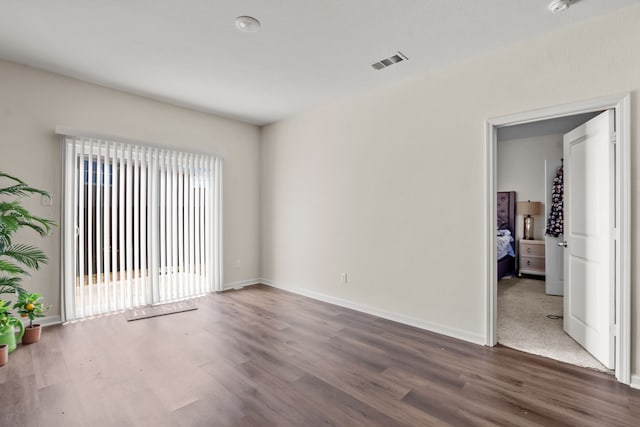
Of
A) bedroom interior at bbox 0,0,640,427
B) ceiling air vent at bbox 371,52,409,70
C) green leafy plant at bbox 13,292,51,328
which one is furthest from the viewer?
ceiling air vent at bbox 371,52,409,70

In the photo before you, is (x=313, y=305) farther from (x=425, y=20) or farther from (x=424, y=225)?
→ (x=425, y=20)

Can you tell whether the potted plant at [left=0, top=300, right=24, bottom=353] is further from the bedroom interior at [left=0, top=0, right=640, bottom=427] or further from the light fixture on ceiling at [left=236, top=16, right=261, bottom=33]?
the light fixture on ceiling at [left=236, top=16, right=261, bottom=33]

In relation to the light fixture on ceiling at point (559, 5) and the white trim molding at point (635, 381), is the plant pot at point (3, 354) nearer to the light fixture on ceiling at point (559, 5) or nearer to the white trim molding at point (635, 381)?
the white trim molding at point (635, 381)

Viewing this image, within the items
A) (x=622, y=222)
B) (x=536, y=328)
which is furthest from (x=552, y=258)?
(x=622, y=222)

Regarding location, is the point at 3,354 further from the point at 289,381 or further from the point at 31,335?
the point at 289,381

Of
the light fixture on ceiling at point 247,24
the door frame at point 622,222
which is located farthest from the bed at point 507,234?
the light fixture on ceiling at point 247,24

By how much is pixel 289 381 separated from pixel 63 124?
3.74 metres

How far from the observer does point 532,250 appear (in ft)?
19.8

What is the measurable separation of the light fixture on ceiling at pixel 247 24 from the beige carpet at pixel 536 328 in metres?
3.62

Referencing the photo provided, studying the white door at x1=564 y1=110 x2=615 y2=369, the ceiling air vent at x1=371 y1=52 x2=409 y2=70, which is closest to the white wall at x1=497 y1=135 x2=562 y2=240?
the white door at x1=564 y1=110 x2=615 y2=369

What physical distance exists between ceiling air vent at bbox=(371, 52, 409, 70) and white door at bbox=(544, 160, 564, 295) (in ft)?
12.6

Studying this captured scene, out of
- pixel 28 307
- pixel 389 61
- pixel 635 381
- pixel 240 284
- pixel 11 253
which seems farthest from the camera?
pixel 240 284

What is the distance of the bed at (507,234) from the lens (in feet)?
19.0

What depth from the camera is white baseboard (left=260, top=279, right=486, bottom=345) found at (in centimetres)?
302
